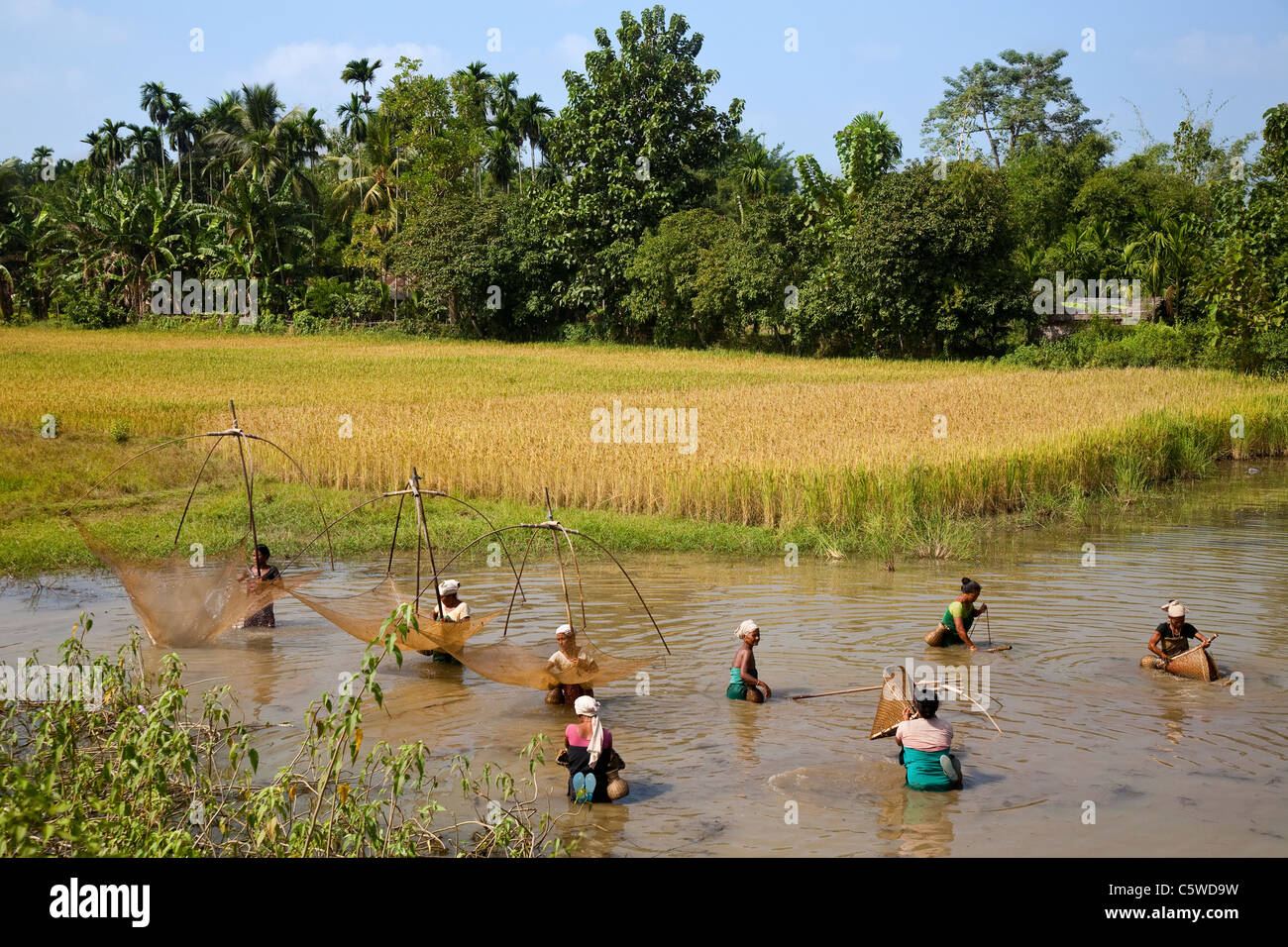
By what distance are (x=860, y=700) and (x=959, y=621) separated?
1543mm

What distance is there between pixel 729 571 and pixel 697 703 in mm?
4291

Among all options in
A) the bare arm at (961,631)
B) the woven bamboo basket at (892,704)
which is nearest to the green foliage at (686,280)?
the bare arm at (961,631)

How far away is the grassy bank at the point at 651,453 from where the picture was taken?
46.2 ft

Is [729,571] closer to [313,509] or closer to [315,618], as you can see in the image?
[315,618]

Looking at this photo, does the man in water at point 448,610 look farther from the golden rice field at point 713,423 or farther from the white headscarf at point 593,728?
the golden rice field at point 713,423

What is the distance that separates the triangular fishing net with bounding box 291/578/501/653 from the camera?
8.40m

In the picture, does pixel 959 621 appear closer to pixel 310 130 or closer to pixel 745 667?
pixel 745 667

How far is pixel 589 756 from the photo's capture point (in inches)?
263

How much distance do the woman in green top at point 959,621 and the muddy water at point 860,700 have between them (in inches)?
5.4

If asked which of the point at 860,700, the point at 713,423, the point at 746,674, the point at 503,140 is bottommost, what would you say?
the point at 860,700

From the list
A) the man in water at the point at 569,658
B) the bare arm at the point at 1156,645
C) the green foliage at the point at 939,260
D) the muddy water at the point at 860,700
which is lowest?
the muddy water at the point at 860,700

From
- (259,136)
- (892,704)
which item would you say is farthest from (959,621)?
(259,136)

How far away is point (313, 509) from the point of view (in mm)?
15008
